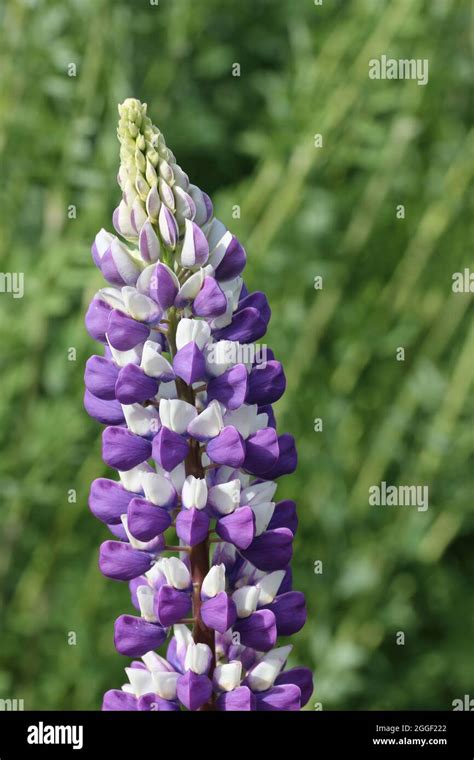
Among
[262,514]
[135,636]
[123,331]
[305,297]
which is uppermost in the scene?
[305,297]

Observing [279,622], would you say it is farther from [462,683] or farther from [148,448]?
[462,683]

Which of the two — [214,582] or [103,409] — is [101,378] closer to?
[103,409]

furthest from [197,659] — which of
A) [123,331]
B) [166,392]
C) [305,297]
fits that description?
[305,297]

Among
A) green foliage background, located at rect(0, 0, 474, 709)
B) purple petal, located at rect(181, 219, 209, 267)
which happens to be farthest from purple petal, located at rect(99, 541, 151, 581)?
green foliage background, located at rect(0, 0, 474, 709)

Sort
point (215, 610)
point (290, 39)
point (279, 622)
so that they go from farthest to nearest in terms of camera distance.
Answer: point (290, 39)
point (279, 622)
point (215, 610)

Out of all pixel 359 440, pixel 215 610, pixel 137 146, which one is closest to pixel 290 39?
pixel 359 440

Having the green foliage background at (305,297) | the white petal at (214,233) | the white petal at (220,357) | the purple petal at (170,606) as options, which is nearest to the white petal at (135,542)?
the purple petal at (170,606)

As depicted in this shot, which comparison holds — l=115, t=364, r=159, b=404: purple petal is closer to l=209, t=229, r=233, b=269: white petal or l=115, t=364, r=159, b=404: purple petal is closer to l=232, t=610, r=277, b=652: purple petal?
l=209, t=229, r=233, b=269: white petal
